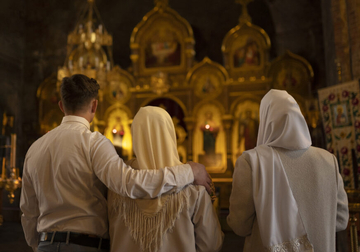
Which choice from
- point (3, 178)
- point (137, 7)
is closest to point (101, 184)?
point (3, 178)

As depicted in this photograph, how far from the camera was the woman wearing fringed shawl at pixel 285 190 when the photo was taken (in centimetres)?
197

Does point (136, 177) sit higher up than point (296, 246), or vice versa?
point (136, 177)

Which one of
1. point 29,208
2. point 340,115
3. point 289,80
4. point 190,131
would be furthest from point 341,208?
point 190,131

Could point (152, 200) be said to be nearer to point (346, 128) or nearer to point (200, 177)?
point (200, 177)

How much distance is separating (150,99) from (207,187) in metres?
8.18

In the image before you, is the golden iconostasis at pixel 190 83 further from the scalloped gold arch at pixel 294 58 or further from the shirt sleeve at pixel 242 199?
the shirt sleeve at pixel 242 199

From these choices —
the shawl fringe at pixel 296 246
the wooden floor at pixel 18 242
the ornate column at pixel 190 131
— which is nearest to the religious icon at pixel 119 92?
the ornate column at pixel 190 131

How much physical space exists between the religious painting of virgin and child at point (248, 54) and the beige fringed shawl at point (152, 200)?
776cm

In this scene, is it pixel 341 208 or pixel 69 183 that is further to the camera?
pixel 341 208

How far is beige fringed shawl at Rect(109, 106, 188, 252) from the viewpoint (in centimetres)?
194

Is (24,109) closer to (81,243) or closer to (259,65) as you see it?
(259,65)

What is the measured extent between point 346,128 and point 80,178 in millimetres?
4954

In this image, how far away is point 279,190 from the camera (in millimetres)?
2012

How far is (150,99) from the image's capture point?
397 inches
